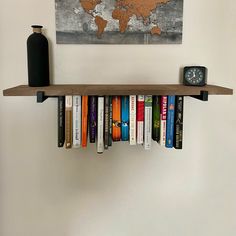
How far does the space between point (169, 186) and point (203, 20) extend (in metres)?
0.87

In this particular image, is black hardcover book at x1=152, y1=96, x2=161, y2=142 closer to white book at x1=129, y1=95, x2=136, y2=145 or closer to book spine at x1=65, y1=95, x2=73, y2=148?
white book at x1=129, y1=95, x2=136, y2=145

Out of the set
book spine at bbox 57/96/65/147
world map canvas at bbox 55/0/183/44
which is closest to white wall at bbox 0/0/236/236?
world map canvas at bbox 55/0/183/44

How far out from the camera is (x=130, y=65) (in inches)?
48.2

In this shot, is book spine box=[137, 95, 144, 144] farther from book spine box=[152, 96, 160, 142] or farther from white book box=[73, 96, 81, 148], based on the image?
white book box=[73, 96, 81, 148]

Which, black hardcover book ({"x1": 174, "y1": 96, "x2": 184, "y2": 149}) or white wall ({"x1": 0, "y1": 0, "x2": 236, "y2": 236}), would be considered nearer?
black hardcover book ({"x1": 174, "y1": 96, "x2": 184, "y2": 149})

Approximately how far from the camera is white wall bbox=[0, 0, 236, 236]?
47.4 inches

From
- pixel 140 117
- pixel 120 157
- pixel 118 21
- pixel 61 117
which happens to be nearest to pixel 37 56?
pixel 61 117

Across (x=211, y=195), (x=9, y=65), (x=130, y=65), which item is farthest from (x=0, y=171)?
(x=211, y=195)

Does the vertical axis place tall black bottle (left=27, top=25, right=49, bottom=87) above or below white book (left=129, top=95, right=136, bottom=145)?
above

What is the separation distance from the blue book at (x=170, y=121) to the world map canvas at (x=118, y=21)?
336 millimetres

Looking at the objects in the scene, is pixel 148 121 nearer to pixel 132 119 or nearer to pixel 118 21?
pixel 132 119

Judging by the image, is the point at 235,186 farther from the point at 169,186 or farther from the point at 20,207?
the point at 20,207

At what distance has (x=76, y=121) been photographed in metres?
1.05

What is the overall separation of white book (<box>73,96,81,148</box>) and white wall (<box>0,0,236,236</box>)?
20cm
